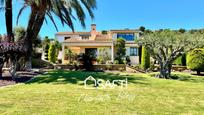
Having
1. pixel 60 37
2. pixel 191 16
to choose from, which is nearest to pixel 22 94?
pixel 191 16

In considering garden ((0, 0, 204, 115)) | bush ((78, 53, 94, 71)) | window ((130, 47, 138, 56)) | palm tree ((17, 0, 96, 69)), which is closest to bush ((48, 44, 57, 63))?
garden ((0, 0, 204, 115))

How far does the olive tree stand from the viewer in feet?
65.5

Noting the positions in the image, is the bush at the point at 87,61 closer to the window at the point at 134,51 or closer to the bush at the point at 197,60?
the bush at the point at 197,60

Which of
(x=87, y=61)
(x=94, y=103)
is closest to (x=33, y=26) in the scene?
(x=87, y=61)

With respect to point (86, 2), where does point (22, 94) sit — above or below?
below

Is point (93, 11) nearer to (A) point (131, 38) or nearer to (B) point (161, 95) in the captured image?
(B) point (161, 95)

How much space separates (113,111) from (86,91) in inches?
148

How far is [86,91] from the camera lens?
39.4 ft

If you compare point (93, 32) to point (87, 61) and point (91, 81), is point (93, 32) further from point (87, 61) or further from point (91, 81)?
point (91, 81)

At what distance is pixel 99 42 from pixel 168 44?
18051 mm

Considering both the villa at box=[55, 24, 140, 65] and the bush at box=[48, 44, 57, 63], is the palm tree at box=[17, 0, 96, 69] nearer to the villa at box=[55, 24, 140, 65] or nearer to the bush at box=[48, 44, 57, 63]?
the villa at box=[55, 24, 140, 65]

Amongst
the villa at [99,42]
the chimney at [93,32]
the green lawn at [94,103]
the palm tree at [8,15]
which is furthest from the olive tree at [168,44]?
the chimney at [93,32]

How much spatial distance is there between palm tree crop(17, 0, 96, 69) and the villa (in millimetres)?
5080

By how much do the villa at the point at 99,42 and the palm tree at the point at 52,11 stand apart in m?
5.08
